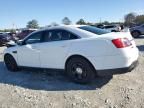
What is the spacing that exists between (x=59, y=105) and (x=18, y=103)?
94 cm

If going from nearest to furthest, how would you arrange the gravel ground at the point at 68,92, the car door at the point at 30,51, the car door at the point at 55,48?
1. the gravel ground at the point at 68,92
2. the car door at the point at 55,48
3. the car door at the point at 30,51

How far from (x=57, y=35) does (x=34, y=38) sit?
1003 millimetres

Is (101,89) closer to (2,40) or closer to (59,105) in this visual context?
(59,105)

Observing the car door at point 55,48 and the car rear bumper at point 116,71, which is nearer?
the car rear bumper at point 116,71

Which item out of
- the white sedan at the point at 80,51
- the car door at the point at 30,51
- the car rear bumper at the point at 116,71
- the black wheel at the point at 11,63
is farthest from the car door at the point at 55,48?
the black wheel at the point at 11,63

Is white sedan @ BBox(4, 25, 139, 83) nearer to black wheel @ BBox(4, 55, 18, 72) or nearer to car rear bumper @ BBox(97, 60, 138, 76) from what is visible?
car rear bumper @ BBox(97, 60, 138, 76)

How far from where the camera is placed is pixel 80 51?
6336mm

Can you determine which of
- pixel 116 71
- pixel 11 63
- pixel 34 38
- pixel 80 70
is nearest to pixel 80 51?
pixel 80 70

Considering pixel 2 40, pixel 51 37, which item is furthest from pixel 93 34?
pixel 2 40

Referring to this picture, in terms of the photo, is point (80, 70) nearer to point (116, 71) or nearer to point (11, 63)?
point (116, 71)

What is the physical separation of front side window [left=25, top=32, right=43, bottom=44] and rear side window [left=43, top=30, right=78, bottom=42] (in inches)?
8.9

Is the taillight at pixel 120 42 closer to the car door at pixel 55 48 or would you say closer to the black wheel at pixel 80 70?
the black wheel at pixel 80 70

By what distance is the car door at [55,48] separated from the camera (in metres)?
6.72

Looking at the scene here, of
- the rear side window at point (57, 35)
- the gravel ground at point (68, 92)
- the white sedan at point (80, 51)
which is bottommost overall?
the gravel ground at point (68, 92)
